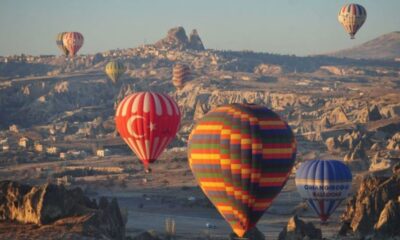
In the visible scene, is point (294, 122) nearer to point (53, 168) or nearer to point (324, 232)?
point (53, 168)

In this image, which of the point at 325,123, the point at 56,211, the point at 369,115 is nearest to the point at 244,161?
the point at 56,211

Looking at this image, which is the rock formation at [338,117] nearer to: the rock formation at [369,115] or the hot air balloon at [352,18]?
the rock formation at [369,115]

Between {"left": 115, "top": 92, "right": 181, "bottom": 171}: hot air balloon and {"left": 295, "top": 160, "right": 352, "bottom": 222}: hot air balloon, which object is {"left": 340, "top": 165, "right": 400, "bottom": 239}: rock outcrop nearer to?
{"left": 295, "top": 160, "right": 352, "bottom": 222}: hot air balloon

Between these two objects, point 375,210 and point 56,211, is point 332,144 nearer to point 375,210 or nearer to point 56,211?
point 375,210

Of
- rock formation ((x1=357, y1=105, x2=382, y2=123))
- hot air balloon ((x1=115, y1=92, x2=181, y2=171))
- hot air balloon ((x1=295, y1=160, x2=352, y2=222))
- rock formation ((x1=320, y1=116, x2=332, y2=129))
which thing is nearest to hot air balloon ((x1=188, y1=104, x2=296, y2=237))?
hot air balloon ((x1=115, y1=92, x2=181, y2=171))

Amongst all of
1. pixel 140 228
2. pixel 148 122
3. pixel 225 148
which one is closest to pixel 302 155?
pixel 140 228

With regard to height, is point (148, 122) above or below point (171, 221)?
above
